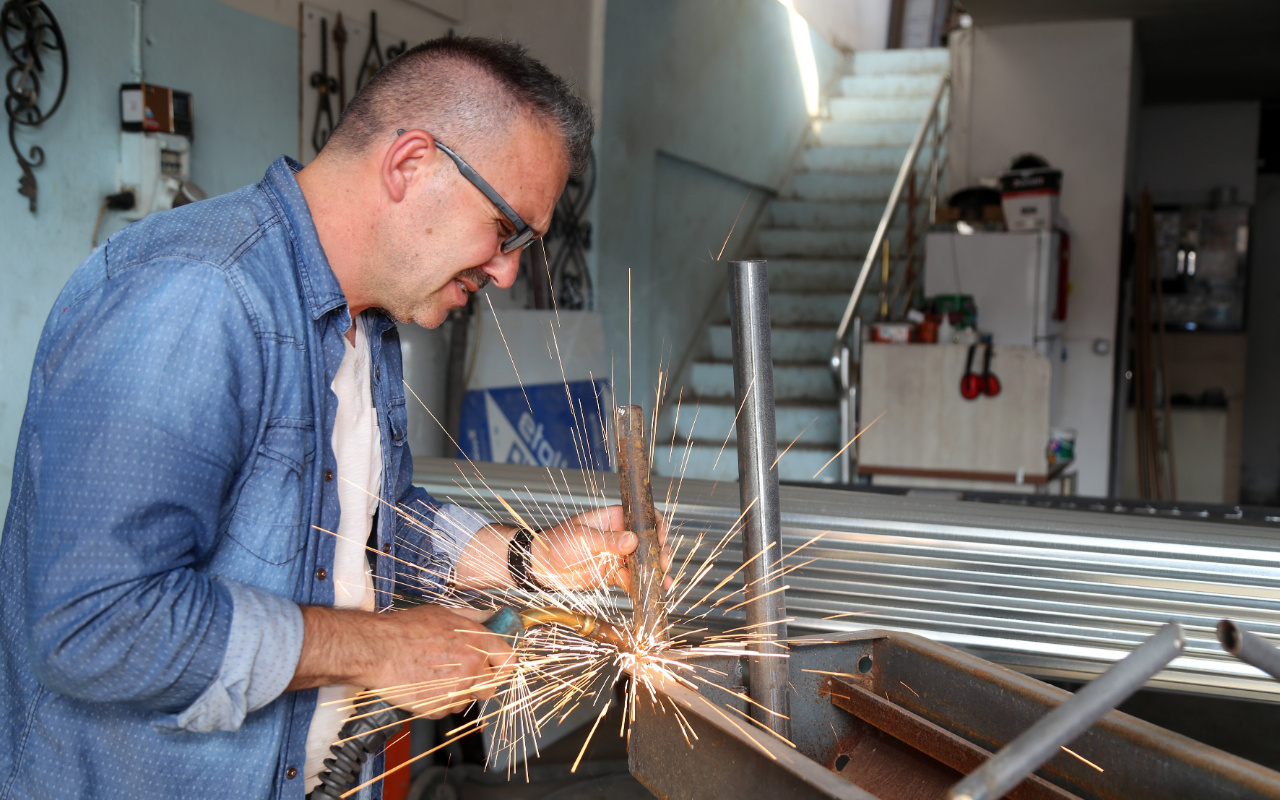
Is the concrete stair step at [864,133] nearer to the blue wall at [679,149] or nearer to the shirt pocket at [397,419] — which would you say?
the blue wall at [679,149]

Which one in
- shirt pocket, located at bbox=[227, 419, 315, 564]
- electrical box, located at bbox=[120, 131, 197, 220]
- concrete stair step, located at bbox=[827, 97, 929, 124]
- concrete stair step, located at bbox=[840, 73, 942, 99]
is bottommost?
shirt pocket, located at bbox=[227, 419, 315, 564]

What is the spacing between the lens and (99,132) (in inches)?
105

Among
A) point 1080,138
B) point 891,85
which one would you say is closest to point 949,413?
point 1080,138

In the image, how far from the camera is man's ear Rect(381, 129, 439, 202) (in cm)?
110

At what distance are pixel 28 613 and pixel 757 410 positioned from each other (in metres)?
0.77

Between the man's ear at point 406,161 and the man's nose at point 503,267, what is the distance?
16 centimetres

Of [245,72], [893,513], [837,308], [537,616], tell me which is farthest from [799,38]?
[537,616]

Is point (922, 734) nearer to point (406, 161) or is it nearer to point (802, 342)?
point (406, 161)

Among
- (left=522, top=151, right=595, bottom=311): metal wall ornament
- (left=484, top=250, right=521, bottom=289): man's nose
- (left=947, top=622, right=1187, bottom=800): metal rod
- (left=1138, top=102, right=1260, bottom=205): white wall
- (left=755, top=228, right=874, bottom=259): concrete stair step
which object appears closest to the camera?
(left=947, top=622, right=1187, bottom=800): metal rod

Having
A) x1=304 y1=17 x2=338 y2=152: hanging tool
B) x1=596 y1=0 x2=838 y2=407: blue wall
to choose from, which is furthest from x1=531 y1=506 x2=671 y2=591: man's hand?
x1=596 y1=0 x2=838 y2=407: blue wall

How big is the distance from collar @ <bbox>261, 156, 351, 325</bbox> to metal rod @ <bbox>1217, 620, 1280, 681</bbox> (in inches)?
39.2

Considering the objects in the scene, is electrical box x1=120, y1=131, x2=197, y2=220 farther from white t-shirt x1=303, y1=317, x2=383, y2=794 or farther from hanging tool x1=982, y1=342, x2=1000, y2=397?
hanging tool x1=982, y1=342, x2=1000, y2=397

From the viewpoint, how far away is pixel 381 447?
1.36m

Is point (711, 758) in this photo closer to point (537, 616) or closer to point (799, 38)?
point (537, 616)
